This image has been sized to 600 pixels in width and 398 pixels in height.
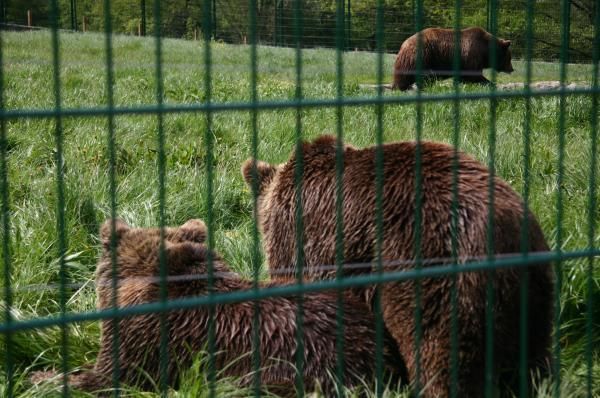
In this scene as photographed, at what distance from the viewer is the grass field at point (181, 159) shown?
434 centimetres

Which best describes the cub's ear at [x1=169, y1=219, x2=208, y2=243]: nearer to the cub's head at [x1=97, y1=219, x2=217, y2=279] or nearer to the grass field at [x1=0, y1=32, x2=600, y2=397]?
the cub's head at [x1=97, y1=219, x2=217, y2=279]

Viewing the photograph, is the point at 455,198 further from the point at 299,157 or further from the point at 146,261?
the point at 146,261

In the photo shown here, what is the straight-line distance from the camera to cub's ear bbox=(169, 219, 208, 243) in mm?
4473

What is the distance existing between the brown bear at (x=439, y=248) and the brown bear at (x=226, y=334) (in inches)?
6.9

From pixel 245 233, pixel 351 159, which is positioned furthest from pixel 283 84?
pixel 351 159

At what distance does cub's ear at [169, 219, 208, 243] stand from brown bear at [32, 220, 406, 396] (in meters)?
0.30

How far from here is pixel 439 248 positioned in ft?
12.1

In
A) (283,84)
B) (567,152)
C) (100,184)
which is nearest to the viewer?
(100,184)

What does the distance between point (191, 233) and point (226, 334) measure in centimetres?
81

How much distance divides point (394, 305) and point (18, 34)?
5.73 ft

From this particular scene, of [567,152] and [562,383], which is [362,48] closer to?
[567,152]

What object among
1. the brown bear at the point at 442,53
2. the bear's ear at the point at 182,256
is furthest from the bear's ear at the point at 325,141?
the brown bear at the point at 442,53

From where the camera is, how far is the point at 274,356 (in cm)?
374

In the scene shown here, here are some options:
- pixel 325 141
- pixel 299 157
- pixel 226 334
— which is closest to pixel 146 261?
pixel 226 334
